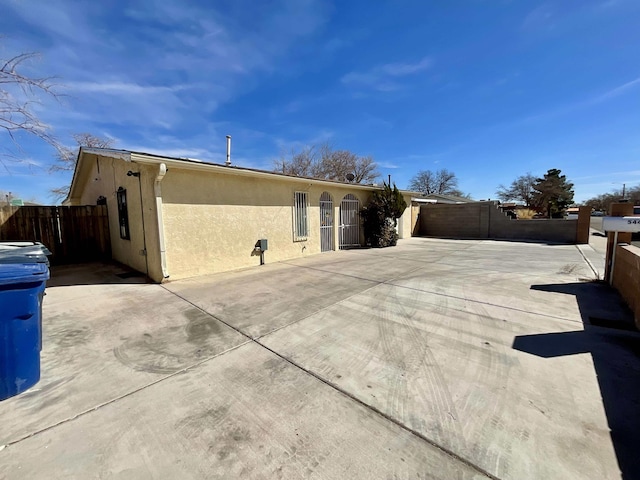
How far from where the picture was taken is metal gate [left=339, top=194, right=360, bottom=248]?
1195cm

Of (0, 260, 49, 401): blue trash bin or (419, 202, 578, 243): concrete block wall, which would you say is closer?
(0, 260, 49, 401): blue trash bin

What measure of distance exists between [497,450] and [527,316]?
9.67ft

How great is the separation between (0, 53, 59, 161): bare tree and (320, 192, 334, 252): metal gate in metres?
7.79

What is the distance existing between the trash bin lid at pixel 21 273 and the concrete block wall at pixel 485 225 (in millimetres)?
18075

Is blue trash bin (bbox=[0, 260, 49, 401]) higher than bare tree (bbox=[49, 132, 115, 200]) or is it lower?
lower

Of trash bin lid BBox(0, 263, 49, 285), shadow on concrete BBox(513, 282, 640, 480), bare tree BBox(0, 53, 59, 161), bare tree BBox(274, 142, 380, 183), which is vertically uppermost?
bare tree BBox(274, 142, 380, 183)

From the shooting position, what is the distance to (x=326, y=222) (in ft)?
36.6

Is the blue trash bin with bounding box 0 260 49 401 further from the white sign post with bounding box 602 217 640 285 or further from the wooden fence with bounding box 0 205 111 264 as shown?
the wooden fence with bounding box 0 205 111 264

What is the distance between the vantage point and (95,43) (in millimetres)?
5852

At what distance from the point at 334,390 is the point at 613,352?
3.17 m

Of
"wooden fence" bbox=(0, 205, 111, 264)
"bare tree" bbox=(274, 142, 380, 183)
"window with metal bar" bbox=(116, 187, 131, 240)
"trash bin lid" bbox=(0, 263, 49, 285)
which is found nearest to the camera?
"trash bin lid" bbox=(0, 263, 49, 285)

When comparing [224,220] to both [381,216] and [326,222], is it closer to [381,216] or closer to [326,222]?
[326,222]

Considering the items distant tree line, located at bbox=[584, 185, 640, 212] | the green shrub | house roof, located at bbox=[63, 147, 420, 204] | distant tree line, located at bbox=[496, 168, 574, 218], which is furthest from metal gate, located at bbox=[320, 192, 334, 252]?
distant tree line, located at bbox=[584, 185, 640, 212]

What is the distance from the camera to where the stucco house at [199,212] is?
641cm
